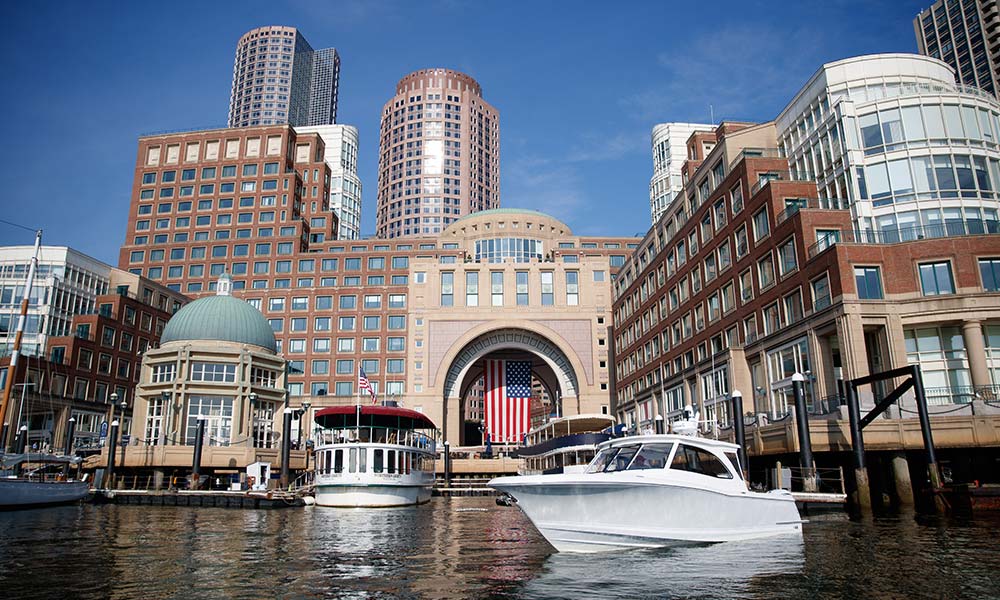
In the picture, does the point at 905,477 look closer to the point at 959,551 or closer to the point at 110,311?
the point at 959,551

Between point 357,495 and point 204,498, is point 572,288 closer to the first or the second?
point 357,495

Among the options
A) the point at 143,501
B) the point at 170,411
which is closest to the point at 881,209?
the point at 143,501

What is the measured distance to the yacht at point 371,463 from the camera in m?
46.7

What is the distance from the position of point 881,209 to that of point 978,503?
26392 mm

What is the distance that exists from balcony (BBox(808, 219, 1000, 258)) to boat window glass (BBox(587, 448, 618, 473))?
28.6m

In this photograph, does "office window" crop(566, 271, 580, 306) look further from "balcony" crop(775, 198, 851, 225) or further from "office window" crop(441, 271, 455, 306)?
"balcony" crop(775, 198, 851, 225)

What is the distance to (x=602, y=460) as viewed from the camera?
67.4 feet

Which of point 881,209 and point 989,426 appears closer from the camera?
point 989,426

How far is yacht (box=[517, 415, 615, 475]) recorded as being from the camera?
5641cm

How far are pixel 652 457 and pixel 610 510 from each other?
2173mm

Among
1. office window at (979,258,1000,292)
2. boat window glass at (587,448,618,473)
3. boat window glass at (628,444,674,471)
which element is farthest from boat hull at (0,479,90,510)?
office window at (979,258,1000,292)

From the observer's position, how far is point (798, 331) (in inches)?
1829

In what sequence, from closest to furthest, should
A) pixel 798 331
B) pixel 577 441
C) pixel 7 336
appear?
pixel 798 331
pixel 577 441
pixel 7 336

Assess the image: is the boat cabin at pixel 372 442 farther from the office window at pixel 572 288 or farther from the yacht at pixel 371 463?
the office window at pixel 572 288
